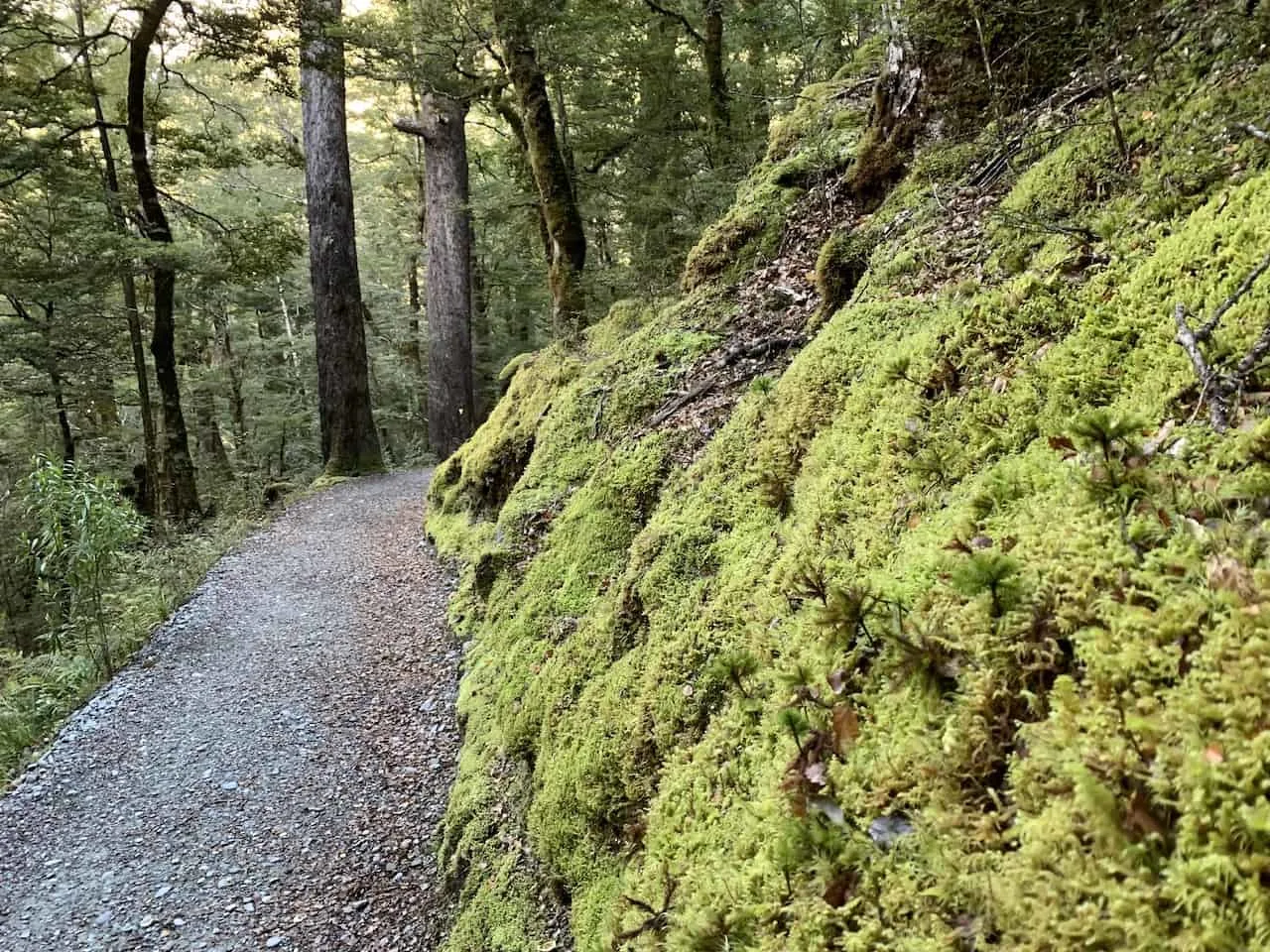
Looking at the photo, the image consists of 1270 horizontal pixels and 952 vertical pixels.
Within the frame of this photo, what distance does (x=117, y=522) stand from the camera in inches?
256

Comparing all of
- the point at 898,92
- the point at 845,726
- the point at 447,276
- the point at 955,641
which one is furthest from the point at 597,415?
the point at 447,276

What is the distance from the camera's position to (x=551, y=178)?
373 inches

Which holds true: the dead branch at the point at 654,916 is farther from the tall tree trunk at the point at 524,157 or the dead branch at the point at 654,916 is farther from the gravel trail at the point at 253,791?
the tall tree trunk at the point at 524,157

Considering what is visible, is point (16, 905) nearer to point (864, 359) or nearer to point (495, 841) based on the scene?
point (495, 841)

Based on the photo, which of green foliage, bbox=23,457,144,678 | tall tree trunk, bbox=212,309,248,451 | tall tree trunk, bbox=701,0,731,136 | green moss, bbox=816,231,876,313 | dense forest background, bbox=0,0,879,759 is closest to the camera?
green moss, bbox=816,231,876,313

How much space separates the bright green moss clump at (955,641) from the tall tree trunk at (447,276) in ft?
41.0

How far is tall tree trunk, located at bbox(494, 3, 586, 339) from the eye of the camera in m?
8.86

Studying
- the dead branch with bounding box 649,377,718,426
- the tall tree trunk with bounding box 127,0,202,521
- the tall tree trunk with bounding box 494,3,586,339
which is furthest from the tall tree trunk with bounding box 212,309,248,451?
the dead branch with bounding box 649,377,718,426

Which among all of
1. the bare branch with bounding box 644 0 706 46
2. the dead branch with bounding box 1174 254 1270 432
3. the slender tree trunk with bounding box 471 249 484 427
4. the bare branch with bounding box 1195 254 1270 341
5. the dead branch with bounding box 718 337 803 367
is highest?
the bare branch with bounding box 644 0 706 46

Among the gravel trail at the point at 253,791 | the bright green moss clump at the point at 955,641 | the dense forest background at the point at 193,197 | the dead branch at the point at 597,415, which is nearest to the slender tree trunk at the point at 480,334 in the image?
the dense forest background at the point at 193,197

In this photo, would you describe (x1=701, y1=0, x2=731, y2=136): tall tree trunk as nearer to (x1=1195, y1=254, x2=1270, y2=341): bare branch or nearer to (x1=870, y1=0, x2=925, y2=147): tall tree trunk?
(x1=870, y1=0, x2=925, y2=147): tall tree trunk

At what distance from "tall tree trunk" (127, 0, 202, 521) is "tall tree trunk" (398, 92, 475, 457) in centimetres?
410

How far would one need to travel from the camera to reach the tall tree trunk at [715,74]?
33.4ft

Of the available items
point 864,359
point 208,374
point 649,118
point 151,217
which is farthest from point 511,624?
point 208,374
